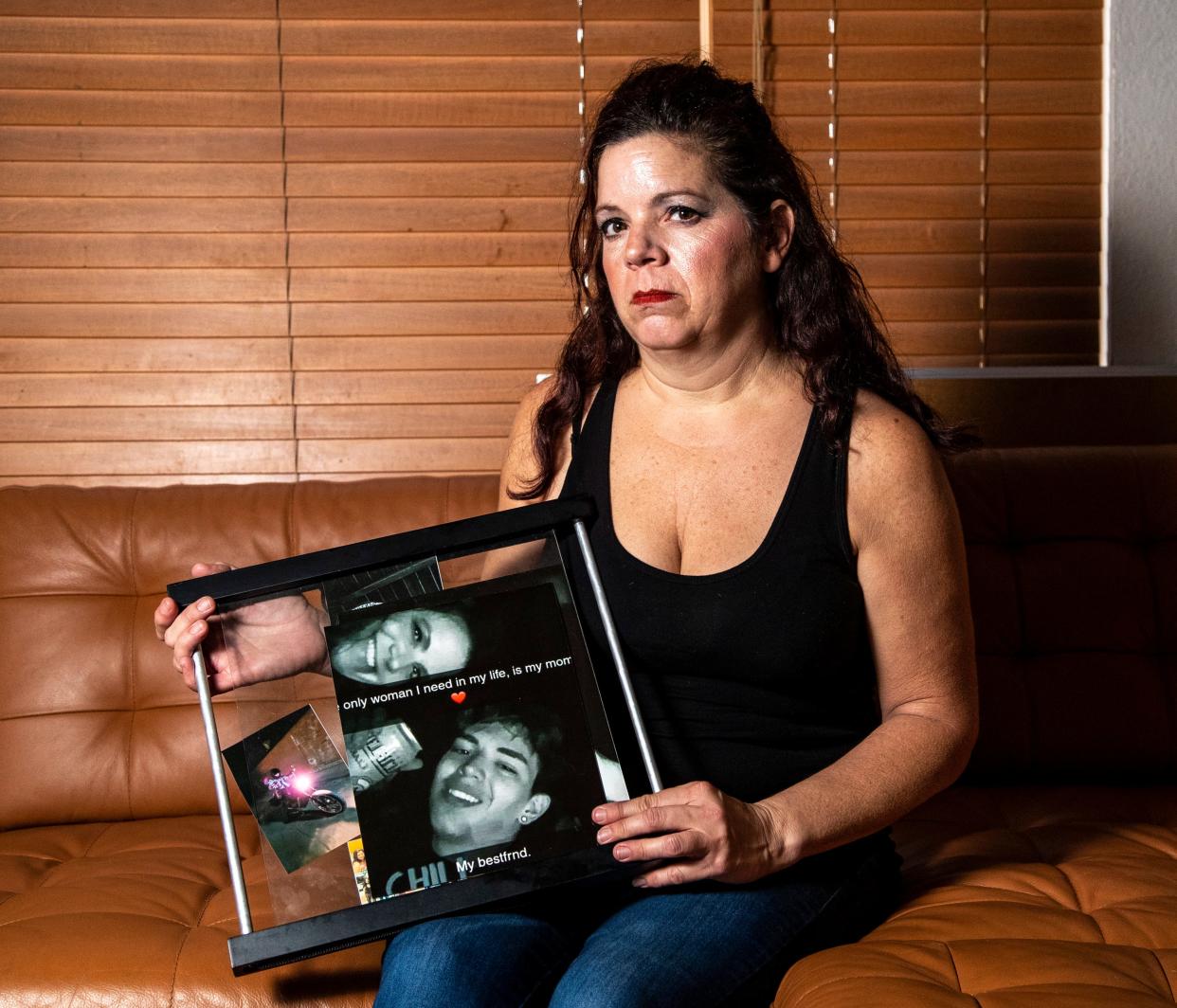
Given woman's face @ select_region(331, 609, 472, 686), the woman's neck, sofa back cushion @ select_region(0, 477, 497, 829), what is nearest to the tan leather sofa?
sofa back cushion @ select_region(0, 477, 497, 829)

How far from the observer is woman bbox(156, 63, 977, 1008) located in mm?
1158

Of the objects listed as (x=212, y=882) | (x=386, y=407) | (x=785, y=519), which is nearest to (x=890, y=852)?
(x=785, y=519)

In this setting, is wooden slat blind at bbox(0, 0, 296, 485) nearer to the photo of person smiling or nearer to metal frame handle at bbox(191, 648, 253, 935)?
metal frame handle at bbox(191, 648, 253, 935)

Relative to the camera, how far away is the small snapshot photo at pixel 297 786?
111 centimetres

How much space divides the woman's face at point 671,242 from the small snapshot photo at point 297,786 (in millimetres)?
548

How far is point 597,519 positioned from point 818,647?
28 cm

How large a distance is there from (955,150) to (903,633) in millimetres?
1466

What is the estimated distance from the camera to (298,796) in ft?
3.74

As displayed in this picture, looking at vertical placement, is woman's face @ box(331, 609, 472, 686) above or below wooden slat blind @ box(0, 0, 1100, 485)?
below

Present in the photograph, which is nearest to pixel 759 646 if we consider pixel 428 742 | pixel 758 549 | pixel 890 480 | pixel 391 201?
pixel 758 549

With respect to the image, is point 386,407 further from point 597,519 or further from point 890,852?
point 890,852

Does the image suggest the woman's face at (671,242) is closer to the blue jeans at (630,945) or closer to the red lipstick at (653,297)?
the red lipstick at (653,297)

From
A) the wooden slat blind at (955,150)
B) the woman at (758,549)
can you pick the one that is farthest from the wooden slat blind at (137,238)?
the woman at (758,549)

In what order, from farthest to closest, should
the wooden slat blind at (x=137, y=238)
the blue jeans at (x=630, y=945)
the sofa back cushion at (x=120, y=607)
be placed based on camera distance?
the wooden slat blind at (x=137, y=238) → the sofa back cushion at (x=120, y=607) → the blue jeans at (x=630, y=945)
